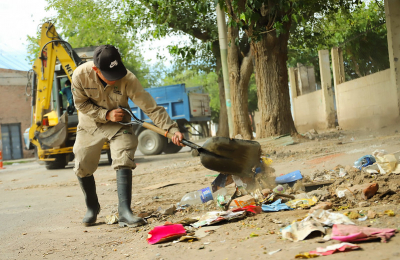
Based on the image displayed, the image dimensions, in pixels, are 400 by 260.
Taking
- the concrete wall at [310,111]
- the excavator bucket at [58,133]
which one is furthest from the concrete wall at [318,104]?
the excavator bucket at [58,133]

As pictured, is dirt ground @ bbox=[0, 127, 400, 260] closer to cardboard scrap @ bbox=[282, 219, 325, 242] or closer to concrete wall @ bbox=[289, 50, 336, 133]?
cardboard scrap @ bbox=[282, 219, 325, 242]

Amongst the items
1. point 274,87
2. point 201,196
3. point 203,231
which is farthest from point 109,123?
point 274,87

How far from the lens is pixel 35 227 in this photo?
4480mm

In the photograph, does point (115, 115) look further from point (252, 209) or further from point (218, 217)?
point (252, 209)

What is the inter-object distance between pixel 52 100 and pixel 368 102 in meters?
8.98

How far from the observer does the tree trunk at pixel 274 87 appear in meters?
10.4

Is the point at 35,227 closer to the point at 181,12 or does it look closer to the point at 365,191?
the point at 365,191

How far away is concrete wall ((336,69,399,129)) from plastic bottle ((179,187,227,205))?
677cm

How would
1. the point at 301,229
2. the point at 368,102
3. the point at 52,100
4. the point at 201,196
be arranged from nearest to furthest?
1. the point at 301,229
2. the point at 201,196
3. the point at 368,102
4. the point at 52,100

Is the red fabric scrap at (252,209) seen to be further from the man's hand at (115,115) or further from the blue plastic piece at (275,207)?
the man's hand at (115,115)

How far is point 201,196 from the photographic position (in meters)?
4.75

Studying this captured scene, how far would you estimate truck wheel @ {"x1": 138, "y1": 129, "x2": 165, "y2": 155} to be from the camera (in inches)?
619

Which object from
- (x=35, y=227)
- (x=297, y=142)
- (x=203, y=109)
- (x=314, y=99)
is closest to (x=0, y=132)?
(x=203, y=109)

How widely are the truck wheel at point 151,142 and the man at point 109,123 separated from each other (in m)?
11.3
